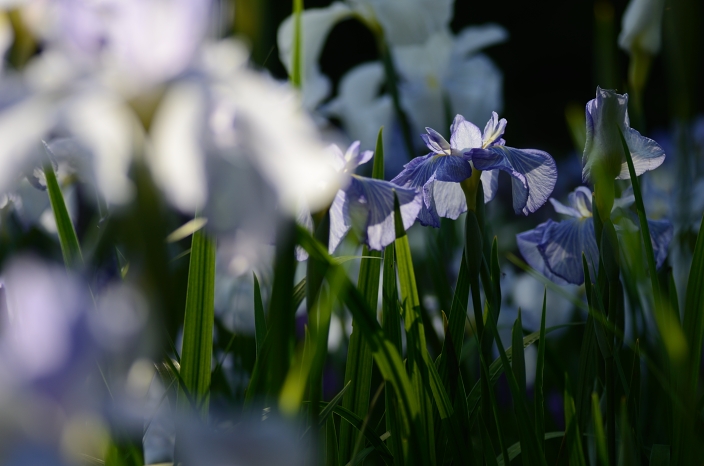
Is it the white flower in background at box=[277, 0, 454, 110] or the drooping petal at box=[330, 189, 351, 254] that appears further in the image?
the white flower in background at box=[277, 0, 454, 110]

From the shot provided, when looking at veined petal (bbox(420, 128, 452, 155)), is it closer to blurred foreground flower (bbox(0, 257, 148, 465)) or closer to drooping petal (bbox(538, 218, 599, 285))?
drooping petal (bbox(538, 218, 599, 285))

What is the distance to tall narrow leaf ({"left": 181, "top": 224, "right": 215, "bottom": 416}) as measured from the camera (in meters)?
0.41

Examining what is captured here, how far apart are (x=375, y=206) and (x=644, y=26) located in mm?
565

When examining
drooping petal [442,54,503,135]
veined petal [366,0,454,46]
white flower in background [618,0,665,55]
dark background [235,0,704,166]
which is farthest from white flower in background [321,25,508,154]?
dark background [235,0,704,166]

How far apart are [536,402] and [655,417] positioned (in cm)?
26

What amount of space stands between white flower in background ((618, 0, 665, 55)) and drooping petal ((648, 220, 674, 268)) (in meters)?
0.36

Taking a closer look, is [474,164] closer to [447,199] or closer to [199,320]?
[447,199]

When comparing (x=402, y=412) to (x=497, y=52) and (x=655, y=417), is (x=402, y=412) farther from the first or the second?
(x=497, y=52)

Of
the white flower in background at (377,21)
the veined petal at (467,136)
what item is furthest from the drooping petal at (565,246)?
the white flower in background at (377,21)

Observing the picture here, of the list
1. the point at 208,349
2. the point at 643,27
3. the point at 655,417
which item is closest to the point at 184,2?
the point at 208,349

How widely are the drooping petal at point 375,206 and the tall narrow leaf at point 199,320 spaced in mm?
94

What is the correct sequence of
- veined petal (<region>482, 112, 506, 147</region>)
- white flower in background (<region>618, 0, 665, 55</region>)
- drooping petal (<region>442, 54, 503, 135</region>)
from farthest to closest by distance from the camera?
1. drooping petal (<region>442, 54, 503, 135</region>)
2. white flower in background (<region>618, 0, 665, 55</region>)
3. veined petal (<region>482, 112, 506, 147</region>)

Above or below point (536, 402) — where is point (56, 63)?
above

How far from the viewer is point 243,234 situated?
8.3 inches
